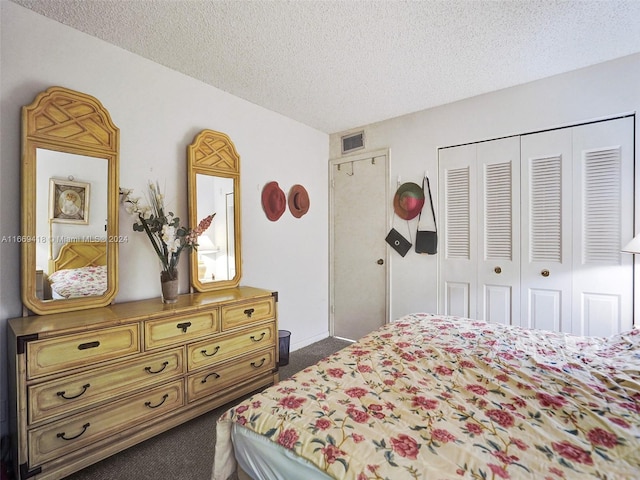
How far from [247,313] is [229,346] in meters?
0.27

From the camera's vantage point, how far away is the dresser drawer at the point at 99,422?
146 centimetres

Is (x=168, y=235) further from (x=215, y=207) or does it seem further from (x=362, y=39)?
(x=362, y=39)

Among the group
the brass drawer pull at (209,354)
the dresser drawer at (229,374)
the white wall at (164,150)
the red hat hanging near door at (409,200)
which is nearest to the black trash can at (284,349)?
the white wall at (164,150)

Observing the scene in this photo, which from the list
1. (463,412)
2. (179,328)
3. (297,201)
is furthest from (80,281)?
(463,412)

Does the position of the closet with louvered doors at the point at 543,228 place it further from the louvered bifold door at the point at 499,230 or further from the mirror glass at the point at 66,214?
the mirror glass at the point at 66,214

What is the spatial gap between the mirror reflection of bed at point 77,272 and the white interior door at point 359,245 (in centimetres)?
251

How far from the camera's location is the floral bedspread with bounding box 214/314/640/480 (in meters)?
0.83

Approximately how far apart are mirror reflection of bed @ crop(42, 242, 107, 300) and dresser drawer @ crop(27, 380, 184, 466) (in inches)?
28.2

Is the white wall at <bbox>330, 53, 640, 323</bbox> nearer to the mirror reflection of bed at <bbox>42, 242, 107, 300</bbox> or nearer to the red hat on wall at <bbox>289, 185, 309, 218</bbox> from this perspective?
the red hat on wall at <bbox>289, 185, 309, 218</bbox>

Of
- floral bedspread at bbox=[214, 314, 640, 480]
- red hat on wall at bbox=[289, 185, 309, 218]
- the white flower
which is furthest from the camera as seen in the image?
→ red hat on wall at bbox=[289, 185, 309, 218]

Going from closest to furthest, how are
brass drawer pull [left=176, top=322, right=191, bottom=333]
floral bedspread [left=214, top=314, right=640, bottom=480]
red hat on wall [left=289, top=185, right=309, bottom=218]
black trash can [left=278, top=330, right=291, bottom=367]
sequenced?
floral bedspread [left=214, top=314, right=640, bottom=480]
brass drawer pull [left=176, top=322, right=191, bottom=333]
black trash can [left=278, top=330, right=291, bottom=367]
red hat on wall [left=289, top=185, right=309, bottom=218]

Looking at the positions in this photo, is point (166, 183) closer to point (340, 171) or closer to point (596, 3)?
point (340, 171)

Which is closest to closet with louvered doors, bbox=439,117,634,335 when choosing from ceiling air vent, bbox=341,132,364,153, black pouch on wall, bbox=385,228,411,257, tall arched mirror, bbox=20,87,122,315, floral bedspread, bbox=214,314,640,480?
black pouch on wall, bbox=385,228,411,257

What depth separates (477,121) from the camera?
9.30 ft
